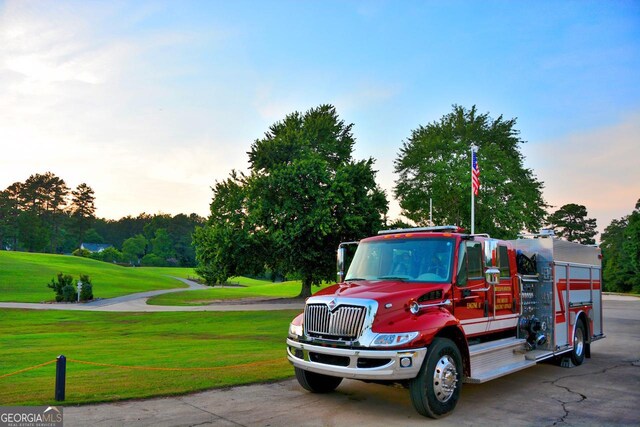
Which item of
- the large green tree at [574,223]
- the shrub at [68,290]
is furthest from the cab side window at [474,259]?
the large green tree at [574,223]

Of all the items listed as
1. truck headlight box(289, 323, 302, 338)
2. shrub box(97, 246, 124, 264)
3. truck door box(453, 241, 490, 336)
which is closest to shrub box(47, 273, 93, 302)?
truck headlight box(289, 323, 302, 338)

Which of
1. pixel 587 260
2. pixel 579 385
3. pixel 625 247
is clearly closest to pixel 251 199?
pixel 587 260

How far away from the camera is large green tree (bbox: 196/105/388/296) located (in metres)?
36.7

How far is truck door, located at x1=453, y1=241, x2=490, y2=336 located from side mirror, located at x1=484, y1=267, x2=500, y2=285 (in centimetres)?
9

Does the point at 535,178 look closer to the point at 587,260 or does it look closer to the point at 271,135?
the point at 271,135

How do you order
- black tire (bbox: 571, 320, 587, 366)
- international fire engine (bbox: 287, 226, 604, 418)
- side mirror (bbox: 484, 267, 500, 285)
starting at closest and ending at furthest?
international fire engine (bbox: 287, 226, 604, 418) → side mirror (bbox: 484, 267, 500, 285) → black tire (bbox: 571, 320, 587, 366)

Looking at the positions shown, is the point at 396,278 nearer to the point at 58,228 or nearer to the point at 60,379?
the point at 60,379

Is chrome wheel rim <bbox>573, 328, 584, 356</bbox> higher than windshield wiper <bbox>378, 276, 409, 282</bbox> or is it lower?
lower

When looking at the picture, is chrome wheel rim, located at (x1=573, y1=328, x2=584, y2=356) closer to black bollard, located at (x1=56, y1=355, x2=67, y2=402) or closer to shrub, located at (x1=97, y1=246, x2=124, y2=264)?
black bollard, located at (x1=56, y1=355, x2=67, y2=402)

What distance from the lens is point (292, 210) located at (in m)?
36.7

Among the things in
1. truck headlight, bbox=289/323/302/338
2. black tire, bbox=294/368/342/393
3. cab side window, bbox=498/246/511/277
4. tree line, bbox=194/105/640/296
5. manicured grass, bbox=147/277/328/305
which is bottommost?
manicured grass, bbox=147/277/328/305

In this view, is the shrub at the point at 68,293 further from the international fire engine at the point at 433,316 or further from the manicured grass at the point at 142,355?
the international fire engine at the point at 433,316

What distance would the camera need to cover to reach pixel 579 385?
9.83m

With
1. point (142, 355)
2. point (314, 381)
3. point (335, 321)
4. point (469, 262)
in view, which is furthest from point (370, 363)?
point (142, 355)
